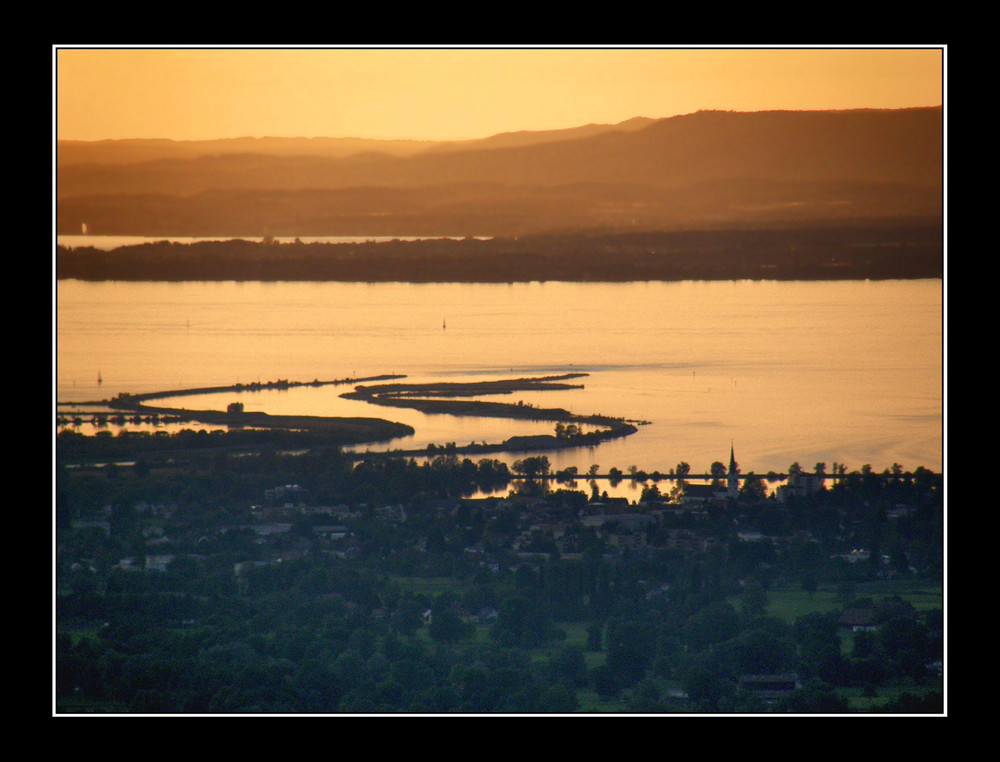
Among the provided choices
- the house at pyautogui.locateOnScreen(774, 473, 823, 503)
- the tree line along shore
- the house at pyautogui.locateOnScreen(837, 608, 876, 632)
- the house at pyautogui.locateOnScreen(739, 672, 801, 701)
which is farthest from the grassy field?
the tree line along shore

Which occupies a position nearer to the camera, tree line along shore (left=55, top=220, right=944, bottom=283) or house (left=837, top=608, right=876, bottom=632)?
house (left=837, top=608, right=876, bottom=632)

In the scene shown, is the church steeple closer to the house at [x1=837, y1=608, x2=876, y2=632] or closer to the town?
the town

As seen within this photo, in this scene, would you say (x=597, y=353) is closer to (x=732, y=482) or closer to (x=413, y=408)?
(x=413, y=408)

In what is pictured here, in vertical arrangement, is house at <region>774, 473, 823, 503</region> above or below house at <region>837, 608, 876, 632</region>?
above
